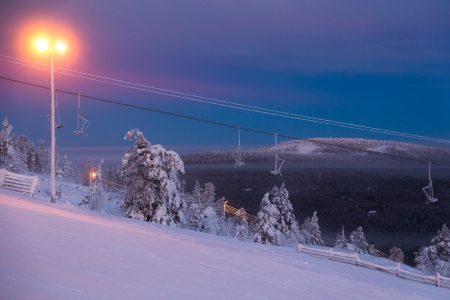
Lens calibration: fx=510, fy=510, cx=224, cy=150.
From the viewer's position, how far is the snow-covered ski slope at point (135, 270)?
338 inches

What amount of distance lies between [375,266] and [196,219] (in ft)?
83.9

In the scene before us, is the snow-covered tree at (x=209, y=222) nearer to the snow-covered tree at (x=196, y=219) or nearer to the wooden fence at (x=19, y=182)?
the snow-covered tree at (x=196, y=219)

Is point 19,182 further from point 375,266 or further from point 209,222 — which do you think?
point 209,222

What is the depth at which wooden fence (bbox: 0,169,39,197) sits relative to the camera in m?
26.7

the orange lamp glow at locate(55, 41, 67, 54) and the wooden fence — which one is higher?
the orange lamp glow at locate(55, 41, 67, 54)

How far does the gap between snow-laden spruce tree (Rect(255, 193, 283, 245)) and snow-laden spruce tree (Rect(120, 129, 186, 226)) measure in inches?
591

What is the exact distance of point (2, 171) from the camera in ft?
90.1

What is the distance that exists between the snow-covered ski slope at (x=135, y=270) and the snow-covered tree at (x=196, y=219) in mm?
27490

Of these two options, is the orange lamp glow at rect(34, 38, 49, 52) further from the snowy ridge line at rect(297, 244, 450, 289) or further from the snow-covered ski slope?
the snowy ridge line at rect(297, 244, 450, 289)

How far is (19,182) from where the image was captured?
27.2m

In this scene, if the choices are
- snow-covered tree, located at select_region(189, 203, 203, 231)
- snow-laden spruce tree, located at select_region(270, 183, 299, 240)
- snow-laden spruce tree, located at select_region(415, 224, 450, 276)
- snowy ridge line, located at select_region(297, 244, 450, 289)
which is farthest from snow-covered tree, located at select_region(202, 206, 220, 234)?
snow-laden spruce tree, located at select_region(415, 224, 450, 276)

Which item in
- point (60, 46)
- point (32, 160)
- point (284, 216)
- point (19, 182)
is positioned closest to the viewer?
point (60, 46)

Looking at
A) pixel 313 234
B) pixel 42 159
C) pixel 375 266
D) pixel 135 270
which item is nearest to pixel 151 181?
pixel 375 266

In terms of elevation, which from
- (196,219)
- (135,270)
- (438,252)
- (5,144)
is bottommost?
(438,252)
